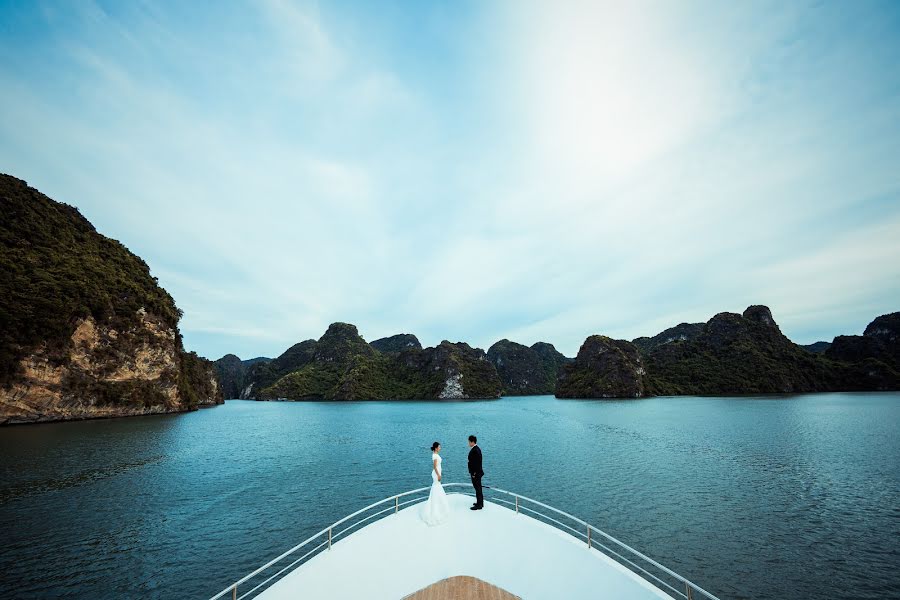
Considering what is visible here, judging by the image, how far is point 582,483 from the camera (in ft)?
81.5

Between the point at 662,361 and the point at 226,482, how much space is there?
191678 mm

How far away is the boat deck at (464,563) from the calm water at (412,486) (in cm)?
747

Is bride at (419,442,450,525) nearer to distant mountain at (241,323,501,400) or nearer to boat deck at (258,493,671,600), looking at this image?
boat deck at (258,493,671,600)

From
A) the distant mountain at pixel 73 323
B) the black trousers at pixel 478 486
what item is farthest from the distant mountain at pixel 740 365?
the black trousers at pixel 478 486

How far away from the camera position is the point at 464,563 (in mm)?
8891

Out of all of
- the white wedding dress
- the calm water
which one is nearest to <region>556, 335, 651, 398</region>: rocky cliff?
the calm water

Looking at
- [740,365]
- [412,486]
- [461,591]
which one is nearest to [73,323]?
[412,486]

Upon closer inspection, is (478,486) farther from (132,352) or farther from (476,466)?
(132,352)

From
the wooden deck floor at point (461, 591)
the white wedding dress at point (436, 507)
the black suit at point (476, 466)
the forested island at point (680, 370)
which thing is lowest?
the wooden deck floor at point (461, 591)

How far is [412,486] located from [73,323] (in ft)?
221

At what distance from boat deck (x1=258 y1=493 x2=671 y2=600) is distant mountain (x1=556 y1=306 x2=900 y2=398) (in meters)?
155

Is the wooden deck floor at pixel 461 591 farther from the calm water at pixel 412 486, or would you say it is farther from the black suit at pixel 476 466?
the calm water at pixel 412 486

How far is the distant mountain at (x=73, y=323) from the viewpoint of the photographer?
52438mm

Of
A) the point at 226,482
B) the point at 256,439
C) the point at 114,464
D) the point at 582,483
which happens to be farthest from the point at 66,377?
the point at 582,483
